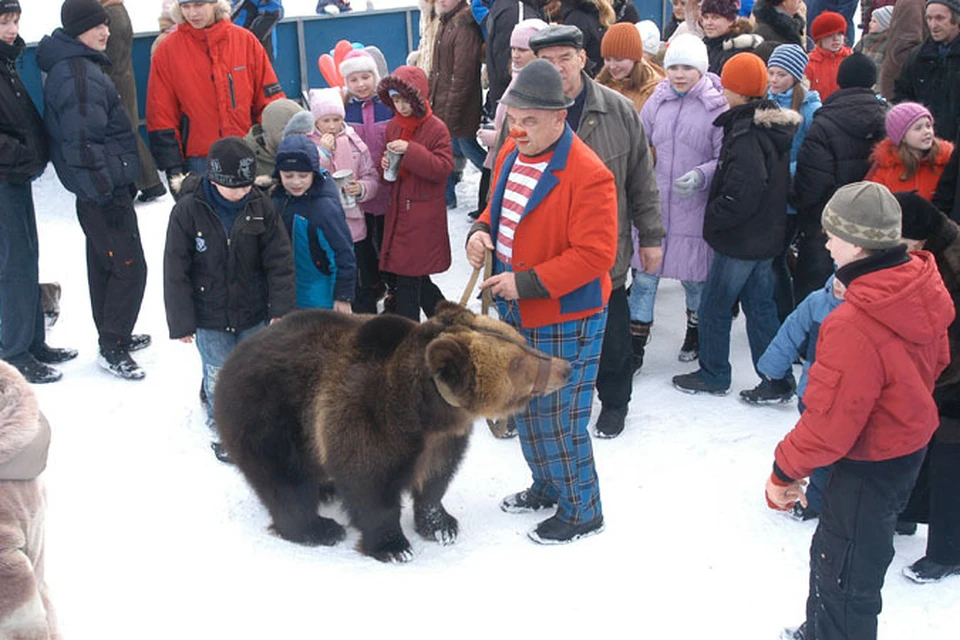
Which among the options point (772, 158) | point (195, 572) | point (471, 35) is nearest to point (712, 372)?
point (772, 158)

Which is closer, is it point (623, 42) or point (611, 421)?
point (611, 421)

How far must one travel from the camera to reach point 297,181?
18.3 feet

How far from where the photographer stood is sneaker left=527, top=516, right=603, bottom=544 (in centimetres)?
463

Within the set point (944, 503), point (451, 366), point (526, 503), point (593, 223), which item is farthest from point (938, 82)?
point (451, 366)

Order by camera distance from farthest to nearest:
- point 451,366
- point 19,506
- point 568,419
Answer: point 568,419
point 451,366
point 19,506

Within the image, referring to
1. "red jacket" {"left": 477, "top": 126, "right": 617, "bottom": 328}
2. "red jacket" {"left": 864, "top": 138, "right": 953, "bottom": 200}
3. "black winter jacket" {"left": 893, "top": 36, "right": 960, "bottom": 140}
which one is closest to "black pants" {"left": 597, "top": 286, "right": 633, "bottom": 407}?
"red jacket" {"left": 477, "top": 126, "right": 617, "bottom": 328}

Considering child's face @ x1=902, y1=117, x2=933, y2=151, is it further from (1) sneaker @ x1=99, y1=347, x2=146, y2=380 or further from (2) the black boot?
(1) sneaker @ x1=99, y1=347, x2=146, y2=380

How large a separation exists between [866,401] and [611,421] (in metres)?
2.66

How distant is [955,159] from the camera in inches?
221

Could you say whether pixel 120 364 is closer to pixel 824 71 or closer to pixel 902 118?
pixel 902 118

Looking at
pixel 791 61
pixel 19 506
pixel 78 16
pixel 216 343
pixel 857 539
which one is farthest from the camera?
pixel 791 61

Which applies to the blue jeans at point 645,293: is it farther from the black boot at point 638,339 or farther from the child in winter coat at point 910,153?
the child in winter coat at point 910,153

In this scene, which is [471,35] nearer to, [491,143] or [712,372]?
[491,143]

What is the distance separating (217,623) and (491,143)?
4.16 metres
